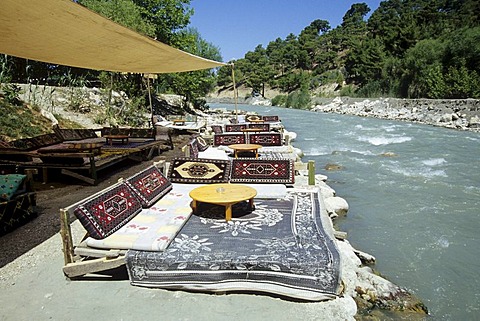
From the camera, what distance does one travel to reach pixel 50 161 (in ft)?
19.6

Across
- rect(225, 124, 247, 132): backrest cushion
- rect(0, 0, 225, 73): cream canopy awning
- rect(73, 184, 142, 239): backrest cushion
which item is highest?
rect(0, 0, 225, 73): cream canopy awning

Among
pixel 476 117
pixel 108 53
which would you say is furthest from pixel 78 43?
pixel 476 117

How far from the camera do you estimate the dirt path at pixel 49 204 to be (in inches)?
141

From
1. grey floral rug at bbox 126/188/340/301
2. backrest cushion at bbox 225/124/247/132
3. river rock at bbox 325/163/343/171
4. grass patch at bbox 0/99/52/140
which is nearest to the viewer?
grey floral rug at bbox 126/188/340/301

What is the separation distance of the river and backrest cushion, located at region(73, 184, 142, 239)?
3183 mm

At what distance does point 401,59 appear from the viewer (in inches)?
1151

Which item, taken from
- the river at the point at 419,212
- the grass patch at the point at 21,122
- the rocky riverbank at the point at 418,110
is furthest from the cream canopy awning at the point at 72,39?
the rocky riverbank at the point at 418,110

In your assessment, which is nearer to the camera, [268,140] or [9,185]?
[9,185]

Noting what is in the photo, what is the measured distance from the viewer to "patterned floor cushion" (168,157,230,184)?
4.86 m

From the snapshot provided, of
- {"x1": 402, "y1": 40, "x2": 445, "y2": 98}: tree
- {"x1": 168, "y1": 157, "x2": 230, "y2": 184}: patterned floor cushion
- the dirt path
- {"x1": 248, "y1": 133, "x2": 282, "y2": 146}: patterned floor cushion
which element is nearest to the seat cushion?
the dirt path

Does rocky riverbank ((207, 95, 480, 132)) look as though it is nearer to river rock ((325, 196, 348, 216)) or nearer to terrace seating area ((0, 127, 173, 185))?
river rock ((325, 196, 348, 216))

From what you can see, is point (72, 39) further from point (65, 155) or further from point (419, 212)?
point (419, 212)

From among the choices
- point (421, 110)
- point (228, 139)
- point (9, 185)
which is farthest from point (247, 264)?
point (421, 110)

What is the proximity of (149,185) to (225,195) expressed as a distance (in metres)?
1.09
